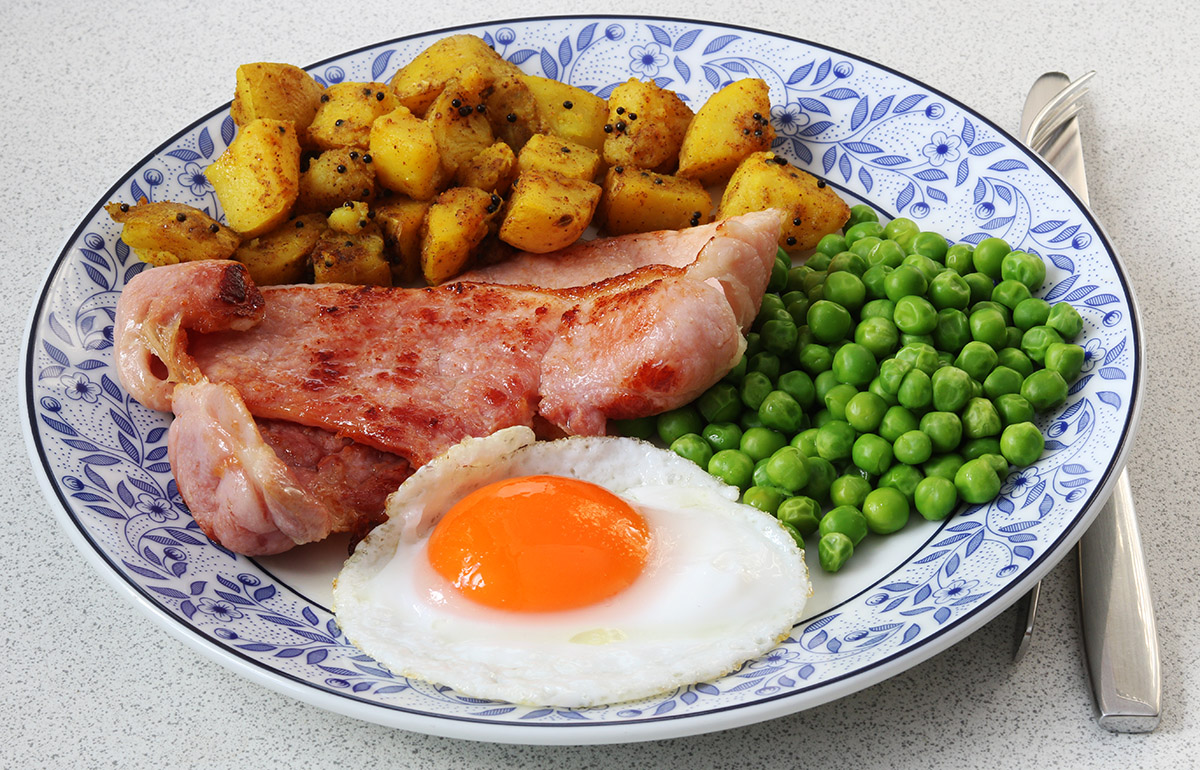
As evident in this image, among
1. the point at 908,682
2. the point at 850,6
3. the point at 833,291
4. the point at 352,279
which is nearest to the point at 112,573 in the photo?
the point at 352,279

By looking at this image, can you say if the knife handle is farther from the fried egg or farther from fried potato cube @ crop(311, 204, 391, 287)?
fried potato cube @ crop(311, 204, 391, 287)

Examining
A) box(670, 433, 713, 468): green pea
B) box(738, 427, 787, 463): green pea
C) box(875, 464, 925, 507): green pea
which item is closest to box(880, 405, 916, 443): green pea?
box(875, 464, 925, 507): green pea

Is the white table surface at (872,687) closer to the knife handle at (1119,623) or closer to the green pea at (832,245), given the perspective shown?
the knife handle at (1119,623)

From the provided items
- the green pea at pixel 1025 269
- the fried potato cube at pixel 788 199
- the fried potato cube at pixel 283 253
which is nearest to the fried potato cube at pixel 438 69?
the fried potato cube at pixel 283 253

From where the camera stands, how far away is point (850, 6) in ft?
19.9

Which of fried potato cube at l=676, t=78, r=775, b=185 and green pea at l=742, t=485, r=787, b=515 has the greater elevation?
fried potato cube at l=676, t=78, r=775, b=185

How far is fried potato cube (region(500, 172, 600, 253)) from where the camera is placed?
4027 mm

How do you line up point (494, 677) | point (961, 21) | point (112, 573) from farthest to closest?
point (961, 21) < point (112, 573) < point (494, 677)

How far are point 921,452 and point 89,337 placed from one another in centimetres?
296

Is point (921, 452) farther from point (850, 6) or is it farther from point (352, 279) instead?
point (850, 6)

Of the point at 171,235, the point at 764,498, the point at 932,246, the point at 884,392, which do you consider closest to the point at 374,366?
the point at 171,235

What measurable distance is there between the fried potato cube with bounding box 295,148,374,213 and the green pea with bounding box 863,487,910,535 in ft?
7.46

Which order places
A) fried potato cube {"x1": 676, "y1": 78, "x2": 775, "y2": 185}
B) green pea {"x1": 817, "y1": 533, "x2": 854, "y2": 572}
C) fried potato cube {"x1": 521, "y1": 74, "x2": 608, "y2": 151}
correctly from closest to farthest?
green pea {"x1": 817, "y1": 533, "x2": 854, "y2": 572} → fried potato cube {"x1": 676, "y1": 78, "x2": 775, "y2": 185} → fried potato cube {"x1": 521, "y1": 74, "x2": 608, "y2": 151}

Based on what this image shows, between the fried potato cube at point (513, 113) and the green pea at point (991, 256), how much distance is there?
Result: 6.10 ft
